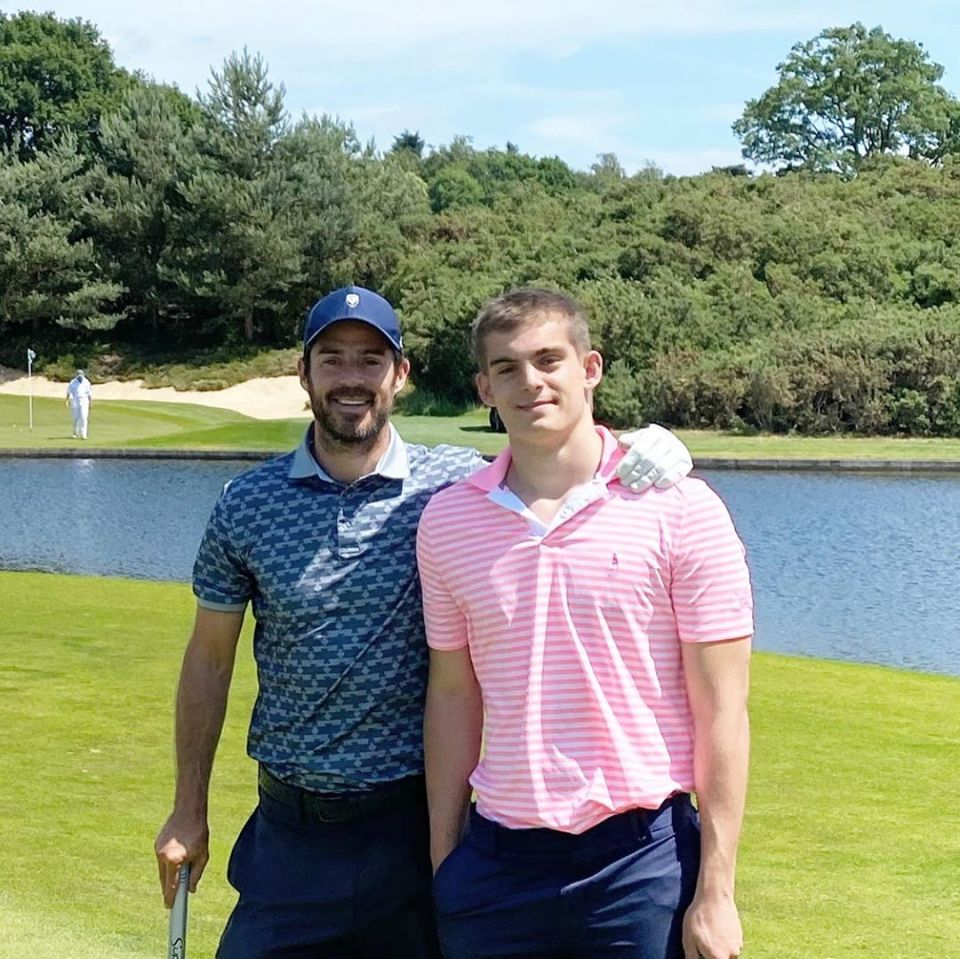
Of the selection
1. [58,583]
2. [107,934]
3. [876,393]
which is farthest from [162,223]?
[107,934]

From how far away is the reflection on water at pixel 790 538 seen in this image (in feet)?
45.8

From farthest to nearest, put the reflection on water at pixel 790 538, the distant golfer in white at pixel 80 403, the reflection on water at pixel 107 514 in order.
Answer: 1. the distant golfer in white at pixel 80 403
2. the reflection on water at pixel 107 514
3. the reflection on water at pixel 790 538

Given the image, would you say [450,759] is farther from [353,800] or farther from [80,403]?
[80,403]

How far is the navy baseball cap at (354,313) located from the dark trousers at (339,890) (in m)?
0.95

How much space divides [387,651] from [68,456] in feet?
91.8

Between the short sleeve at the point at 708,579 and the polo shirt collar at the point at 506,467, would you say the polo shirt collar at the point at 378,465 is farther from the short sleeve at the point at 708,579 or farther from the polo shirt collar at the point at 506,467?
the short sleeve at the point at 708,579

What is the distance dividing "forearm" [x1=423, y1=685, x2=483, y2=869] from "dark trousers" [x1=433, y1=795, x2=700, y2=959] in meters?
0.17

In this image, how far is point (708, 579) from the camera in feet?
8.89

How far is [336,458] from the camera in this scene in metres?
3.28

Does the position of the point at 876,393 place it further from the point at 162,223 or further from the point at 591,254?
the point at 162,223

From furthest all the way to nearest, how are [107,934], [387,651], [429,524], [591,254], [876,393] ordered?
[591,254] < [876,393] < [107,934] < [387,651] < [429,524]

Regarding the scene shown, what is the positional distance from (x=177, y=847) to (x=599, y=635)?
3.73 feet

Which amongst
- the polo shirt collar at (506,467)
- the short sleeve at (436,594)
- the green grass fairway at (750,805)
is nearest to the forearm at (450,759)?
the short sleeve at (436,594)

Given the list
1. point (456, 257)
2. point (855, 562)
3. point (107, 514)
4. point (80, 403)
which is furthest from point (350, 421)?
point (456, 257)
